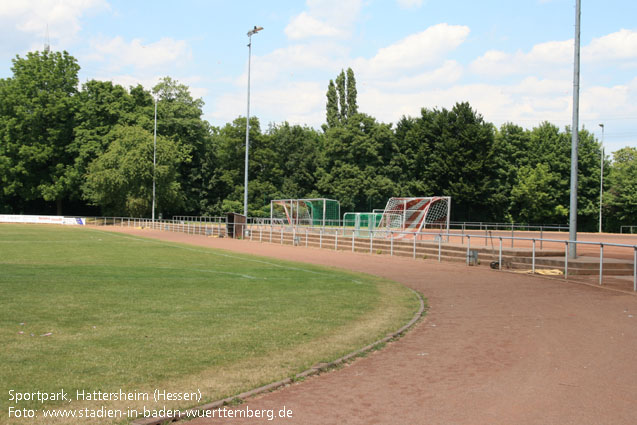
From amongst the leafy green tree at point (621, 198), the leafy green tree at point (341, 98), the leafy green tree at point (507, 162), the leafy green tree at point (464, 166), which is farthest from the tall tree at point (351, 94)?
the leafy green tree at point (621, 198)

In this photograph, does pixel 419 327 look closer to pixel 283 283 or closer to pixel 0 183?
pixel 283 283

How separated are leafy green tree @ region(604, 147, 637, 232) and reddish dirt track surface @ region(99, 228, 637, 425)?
53116 millimetres

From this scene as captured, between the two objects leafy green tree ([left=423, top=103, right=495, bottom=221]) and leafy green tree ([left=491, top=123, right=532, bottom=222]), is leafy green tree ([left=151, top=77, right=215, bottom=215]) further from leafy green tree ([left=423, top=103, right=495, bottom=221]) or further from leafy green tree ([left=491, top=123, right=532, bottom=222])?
leafy green tree ([left=491, top=123, right=532, bottom=222])

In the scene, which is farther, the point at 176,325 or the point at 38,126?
the point at 38,126

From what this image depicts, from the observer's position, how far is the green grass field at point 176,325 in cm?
591

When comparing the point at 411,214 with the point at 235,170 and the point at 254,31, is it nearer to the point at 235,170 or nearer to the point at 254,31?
the point at 254,31

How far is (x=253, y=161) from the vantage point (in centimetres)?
7594

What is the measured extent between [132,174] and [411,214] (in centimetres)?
4283

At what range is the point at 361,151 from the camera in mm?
69562

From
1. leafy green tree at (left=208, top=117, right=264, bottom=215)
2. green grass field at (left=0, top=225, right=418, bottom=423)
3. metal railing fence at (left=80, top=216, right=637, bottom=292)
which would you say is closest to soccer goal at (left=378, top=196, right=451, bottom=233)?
metal railing fence at (left=80, top=216, right=637, bottom=292)

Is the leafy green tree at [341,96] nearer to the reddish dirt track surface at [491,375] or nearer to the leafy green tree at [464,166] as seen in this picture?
the leafy green tree at [464,166]

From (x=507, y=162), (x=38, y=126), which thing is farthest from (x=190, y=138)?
(x=507, y=162)

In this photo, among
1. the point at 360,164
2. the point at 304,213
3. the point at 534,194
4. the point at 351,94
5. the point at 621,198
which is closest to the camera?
the point at 304,213

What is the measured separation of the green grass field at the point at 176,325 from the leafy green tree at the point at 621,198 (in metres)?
51.9
